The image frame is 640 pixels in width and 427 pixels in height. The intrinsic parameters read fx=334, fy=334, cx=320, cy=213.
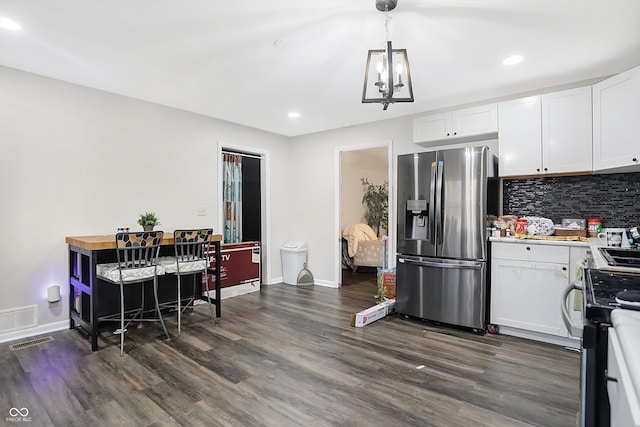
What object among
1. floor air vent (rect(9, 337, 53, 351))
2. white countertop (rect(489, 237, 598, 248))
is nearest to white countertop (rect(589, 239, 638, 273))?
white countertop (rect(489, 237, 598, 248))

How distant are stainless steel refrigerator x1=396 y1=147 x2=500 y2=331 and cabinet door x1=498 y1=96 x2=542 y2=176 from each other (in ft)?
0.55

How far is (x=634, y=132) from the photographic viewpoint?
263 cm

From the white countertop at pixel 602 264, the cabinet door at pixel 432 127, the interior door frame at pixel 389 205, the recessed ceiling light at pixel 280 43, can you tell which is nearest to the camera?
the white countertop at pixel 602 264

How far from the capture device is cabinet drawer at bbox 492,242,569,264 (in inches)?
116

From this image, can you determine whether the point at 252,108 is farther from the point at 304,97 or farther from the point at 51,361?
the point at 51,361

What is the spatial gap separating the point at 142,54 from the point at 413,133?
3083mm

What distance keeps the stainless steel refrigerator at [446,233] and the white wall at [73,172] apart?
107 inches

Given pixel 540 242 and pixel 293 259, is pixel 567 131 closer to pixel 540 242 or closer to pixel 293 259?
pixel 540 242

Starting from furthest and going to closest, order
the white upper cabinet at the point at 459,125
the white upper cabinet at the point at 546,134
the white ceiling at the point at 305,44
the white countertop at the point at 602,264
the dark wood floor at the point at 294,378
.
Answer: the white upper cabinet at the point at 459,125 < the white upper cabinet at the point at 546,134 < the white ceiling at the point at 305,44 < the dark wood floor at the point at 294,378 < the white countertop at the point at 602,264

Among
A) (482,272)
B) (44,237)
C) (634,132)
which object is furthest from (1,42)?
(634,132)

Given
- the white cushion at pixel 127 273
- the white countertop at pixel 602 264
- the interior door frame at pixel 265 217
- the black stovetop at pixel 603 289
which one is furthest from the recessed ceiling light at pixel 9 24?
the white countertop at pixel 602 264

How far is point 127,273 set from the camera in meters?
2.93

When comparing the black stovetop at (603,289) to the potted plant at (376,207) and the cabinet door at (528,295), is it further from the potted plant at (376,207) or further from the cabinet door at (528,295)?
the potted plant at (376,207)

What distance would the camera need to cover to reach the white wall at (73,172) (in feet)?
10.1
